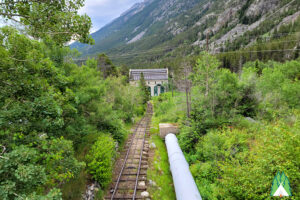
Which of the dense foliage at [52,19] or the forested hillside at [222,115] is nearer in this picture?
the dense foliage at [52,19]

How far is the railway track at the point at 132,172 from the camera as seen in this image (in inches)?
422

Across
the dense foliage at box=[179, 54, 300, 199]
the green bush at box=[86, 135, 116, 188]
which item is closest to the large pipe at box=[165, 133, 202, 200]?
the dense foliage at box=[179, 54, 300, 199]

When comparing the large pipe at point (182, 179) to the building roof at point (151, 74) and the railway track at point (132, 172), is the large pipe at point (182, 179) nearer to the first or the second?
the railway track at point (132, 172)

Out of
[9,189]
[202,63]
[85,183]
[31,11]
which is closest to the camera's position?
[9,189]

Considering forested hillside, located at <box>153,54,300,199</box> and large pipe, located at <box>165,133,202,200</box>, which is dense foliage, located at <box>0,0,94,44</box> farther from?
forested hillside, located at <box>153,54,300,199</box>

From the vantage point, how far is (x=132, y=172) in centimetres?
1295

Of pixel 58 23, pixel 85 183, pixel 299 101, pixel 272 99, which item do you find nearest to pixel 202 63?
pixel 272 99

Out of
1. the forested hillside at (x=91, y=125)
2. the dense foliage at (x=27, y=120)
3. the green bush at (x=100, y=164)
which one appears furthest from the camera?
the green bush at (x=100, y=164)

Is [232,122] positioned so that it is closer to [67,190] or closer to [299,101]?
[299,101]

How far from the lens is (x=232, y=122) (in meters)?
16.0

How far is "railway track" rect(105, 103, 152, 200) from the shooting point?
10719 millimetres

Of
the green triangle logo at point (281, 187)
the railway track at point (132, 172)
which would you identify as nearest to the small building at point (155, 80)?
the railway track at point (132, 172)

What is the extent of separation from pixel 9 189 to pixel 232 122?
60.0 feet

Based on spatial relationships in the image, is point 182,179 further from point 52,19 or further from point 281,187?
point 52,19
